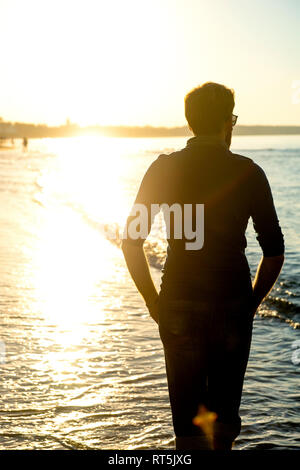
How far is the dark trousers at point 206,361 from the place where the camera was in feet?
9.32

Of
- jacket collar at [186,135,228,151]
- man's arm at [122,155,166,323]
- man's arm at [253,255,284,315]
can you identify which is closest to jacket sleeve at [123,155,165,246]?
man's arm at [122,155,166,323]

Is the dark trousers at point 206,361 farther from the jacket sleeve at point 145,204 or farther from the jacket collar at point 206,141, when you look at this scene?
the jacket collar at point 206,141

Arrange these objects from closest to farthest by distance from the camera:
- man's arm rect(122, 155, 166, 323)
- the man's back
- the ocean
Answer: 1. the man's back
2. man's arm rect(122, 155, 166, 323)
3. the ocean

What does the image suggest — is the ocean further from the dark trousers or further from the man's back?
the man's back

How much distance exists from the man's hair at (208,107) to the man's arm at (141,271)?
0.59 m

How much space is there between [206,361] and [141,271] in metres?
0.50

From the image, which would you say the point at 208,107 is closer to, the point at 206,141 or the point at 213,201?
the point at 206,141

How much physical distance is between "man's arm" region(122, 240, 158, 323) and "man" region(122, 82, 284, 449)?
9cm

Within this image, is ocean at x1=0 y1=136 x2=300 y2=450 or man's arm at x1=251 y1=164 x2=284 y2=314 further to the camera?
ocean at x1=0 y1=136 x2=300 y2=450

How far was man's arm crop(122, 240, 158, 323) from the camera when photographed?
3023 millimetres

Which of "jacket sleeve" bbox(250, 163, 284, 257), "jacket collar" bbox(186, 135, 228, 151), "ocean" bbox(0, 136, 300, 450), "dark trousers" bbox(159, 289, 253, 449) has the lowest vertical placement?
"ocean" bbox(0, 136, 300, 450)

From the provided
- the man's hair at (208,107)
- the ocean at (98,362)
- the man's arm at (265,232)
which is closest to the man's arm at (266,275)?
the man's arm at (265,232)

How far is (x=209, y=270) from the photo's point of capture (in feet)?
9.20
